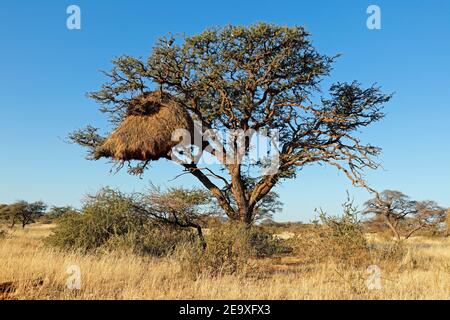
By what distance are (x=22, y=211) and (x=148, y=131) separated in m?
33.3

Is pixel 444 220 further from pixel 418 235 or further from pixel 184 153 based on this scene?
pixel 184 153

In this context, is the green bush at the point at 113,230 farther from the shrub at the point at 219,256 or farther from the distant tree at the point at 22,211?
the distant tree at the point at 22,211

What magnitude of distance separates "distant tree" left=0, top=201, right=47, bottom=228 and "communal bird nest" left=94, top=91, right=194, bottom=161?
98.0 ft

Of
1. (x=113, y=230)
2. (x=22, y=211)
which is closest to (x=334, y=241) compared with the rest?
(x=113, y=230)

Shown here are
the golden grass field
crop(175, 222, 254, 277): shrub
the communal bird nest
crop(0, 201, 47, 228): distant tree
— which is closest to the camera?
the golden grass field

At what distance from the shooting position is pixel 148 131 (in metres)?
14.2

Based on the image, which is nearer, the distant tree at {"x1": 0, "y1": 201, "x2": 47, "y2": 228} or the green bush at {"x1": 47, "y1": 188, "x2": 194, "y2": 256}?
the green bush at {"x1": 47, "y1": 188, "x2": 194, "y2": 256}

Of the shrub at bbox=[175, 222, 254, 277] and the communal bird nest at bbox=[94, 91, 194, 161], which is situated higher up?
the communal bird nest at bbox=[94, 91, 194, 161]

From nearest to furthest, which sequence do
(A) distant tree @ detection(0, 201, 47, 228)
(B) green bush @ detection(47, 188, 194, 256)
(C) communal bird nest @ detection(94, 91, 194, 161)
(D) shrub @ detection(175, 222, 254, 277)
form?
(D) shrub @ detection(175, 222, 254, 277) → (B) green bush @ detection(47, 188, 194, 256) → (C) communal bird nest @ detection(94, 91, 194, 161) → (A) distant tree @ detection(0, 201, 47, 228)

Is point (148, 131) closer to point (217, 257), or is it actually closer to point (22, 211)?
point (217, 257)

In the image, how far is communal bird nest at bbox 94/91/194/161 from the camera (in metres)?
14.1

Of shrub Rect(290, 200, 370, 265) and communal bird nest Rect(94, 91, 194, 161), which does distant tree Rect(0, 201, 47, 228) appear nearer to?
communal bird nest Rect(94, 91, 194, 161)

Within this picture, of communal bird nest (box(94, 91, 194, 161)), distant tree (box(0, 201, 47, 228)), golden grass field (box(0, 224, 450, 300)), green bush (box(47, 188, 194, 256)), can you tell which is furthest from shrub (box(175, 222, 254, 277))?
distant tree (box(0, 201, 47, 228))

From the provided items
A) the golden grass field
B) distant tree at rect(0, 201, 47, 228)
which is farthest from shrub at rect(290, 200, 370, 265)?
distant tree at rect(0, 201, 47, 228)
